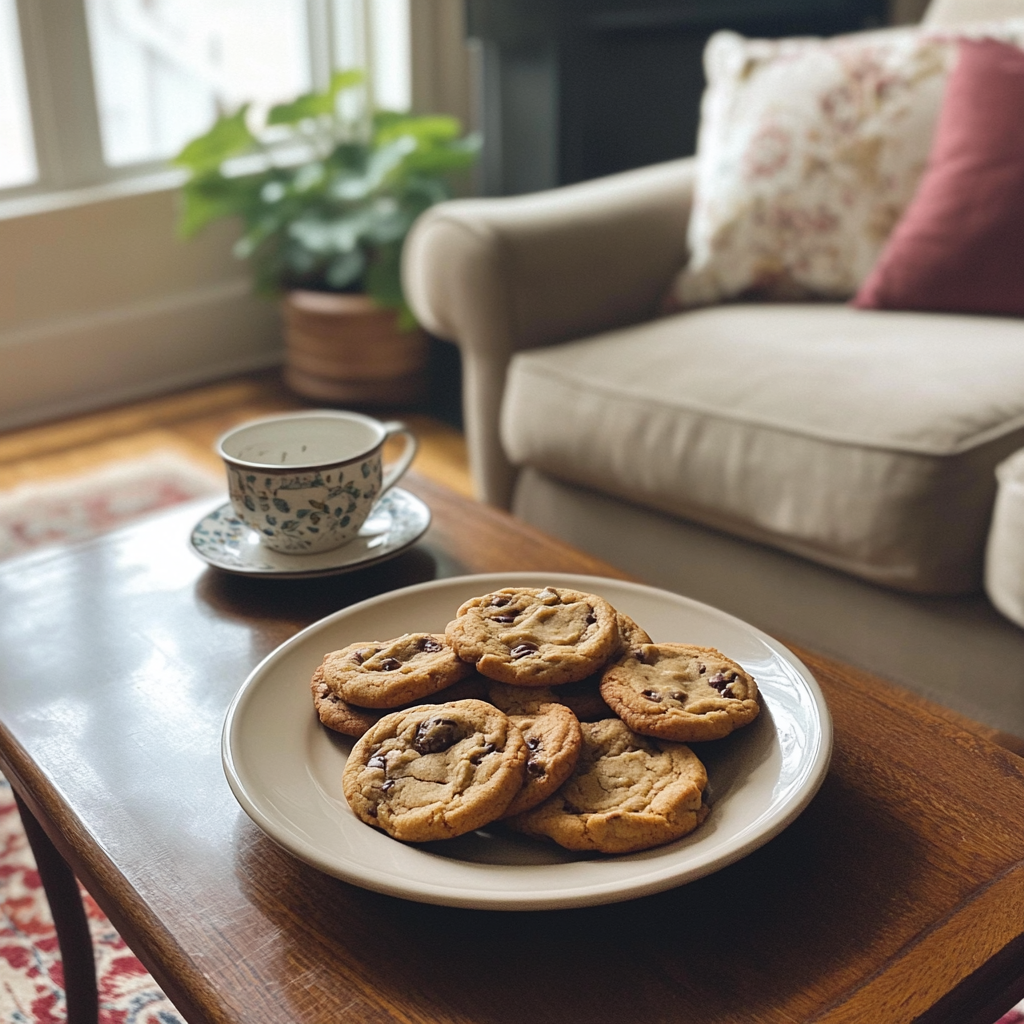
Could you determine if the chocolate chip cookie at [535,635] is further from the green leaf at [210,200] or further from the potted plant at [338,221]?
the green leaf at [210,200]

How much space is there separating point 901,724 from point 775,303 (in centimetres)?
113

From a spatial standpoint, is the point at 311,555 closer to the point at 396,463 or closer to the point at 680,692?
the point at 396,463

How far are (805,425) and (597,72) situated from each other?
1.35m

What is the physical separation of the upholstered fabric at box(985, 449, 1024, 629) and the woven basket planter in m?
1.55

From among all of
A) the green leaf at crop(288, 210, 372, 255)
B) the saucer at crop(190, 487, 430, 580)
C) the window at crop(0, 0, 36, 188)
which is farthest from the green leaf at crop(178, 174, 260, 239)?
the saucer at crop(190, 487, 430, 580)

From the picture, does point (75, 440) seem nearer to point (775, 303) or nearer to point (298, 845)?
point (775, 303)

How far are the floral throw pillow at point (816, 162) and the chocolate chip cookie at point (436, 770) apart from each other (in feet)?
3.99

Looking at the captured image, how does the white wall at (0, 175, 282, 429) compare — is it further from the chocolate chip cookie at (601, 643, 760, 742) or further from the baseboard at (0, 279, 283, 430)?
the chocolate chip cookie at (601, 643, 760, 742)

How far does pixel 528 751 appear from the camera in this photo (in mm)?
621

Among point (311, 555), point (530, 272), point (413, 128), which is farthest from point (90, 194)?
point (311, 555)

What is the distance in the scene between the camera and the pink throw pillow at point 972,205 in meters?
1.51

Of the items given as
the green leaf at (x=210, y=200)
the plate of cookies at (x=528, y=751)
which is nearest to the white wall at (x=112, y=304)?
the green leaf at (x=210, y=200)

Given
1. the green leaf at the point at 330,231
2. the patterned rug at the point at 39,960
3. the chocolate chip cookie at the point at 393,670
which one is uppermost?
the chocolate chip cookie at the point at 393,670

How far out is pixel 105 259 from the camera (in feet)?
8.35
